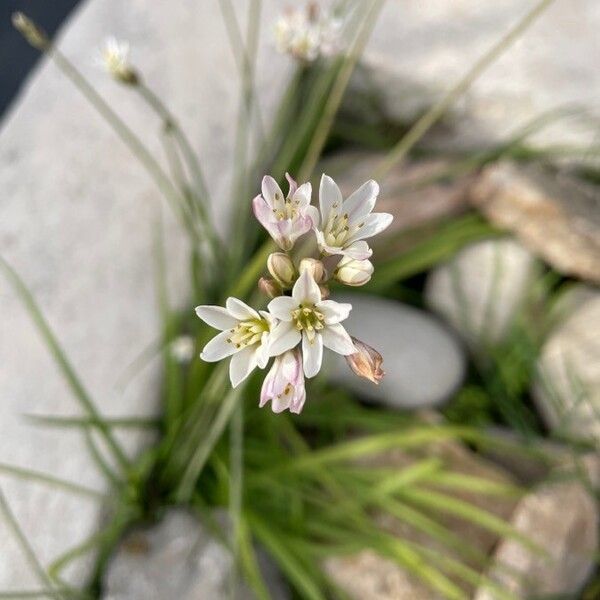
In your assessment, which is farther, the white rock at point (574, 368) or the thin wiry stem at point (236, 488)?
the white rock at point (574, 368)

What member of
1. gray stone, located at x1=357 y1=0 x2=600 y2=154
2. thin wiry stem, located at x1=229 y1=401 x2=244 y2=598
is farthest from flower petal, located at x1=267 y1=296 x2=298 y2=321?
gray stone, located at x1=357 y1=0 x2=600 y2=154

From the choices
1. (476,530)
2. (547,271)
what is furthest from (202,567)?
(547,271)

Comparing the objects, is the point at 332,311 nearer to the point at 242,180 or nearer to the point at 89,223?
the point at 242,180

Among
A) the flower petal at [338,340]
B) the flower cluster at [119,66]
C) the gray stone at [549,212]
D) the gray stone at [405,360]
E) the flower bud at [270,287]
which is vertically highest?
the flower cluster at [119,66]

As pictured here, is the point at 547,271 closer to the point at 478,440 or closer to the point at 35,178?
the point at 478,440

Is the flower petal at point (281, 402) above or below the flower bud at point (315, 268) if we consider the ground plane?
below

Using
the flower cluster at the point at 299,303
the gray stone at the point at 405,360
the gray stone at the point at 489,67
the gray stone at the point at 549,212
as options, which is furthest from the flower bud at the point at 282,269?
the gray stone at the point at 489,67

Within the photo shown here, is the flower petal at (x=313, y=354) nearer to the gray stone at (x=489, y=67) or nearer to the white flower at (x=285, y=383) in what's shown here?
the white flower at (x=285, y=383)
